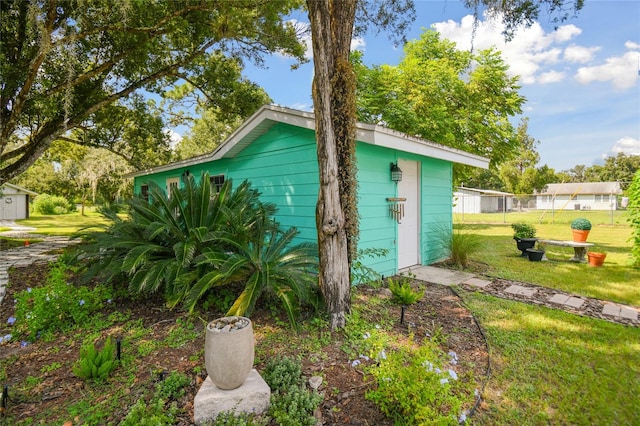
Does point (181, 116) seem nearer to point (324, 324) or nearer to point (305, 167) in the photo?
point (305, 167)

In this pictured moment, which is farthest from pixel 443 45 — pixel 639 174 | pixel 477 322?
pixel 477 322

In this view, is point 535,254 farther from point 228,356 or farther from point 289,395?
point 228,356

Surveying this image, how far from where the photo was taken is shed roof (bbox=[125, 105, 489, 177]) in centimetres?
438

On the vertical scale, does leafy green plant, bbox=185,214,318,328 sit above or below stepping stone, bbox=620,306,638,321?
above

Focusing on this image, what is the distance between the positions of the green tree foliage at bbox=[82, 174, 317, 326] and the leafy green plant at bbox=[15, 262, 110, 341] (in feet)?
1.15

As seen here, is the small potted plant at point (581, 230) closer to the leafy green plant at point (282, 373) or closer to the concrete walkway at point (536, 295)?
the concrete walkway at point (536, 295)

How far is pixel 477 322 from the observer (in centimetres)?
364

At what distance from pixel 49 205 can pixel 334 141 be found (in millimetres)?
31717

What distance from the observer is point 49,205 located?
25.2 meters

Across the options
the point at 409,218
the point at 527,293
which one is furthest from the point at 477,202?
the point at 527,293

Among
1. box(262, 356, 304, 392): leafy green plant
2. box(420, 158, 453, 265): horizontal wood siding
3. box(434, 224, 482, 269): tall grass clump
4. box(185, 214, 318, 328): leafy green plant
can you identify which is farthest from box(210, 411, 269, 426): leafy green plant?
box(434, 224, 482, 269): tall grass clump

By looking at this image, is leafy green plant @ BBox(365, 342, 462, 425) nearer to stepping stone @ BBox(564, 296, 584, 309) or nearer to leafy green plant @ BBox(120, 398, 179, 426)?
leafy green plant @ BBox(120, 398, 179, 426)

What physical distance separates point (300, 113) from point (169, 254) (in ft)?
9.46

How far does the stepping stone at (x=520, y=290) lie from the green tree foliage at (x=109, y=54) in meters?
7.53
